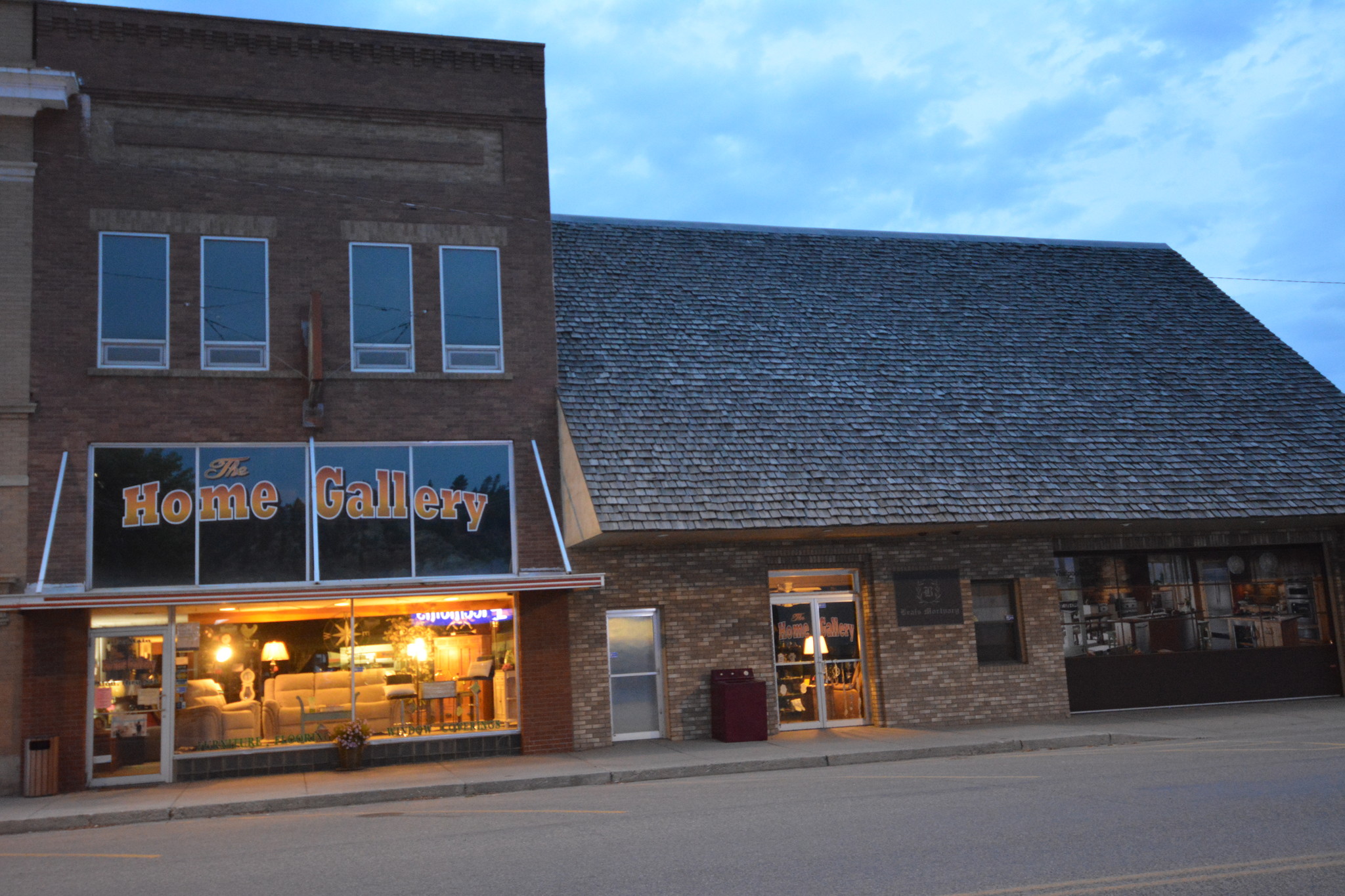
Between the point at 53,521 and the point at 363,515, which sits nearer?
A: the point at 53,521

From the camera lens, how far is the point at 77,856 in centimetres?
1021

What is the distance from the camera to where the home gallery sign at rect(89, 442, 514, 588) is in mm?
15117

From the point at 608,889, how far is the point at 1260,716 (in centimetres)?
1447

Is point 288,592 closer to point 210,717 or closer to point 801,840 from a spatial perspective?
point 210,717

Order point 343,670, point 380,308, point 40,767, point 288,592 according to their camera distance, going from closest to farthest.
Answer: point 40,767, point 288,592, point 343,670, point 380,308

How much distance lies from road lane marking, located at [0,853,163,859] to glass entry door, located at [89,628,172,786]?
432 centimetres

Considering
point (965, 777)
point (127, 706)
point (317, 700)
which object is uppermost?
point (127, 706)

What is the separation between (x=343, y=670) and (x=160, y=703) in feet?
7.88

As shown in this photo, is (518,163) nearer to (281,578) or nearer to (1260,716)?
(281,578)

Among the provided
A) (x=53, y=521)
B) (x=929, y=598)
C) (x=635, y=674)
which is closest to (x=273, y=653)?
(x=53, y=521)

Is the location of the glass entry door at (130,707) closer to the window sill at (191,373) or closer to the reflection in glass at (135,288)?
the window sill at (191,373)

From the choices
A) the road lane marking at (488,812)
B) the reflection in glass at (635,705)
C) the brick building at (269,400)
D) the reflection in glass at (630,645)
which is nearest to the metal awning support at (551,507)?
the brick building at (269,400)

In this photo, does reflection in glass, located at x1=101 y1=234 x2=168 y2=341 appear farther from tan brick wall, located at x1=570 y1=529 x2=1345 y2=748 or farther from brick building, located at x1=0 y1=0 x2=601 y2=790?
tan brick wall, located at x1=570 y1=529 x2=1345 y2=748

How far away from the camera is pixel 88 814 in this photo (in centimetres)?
1238
